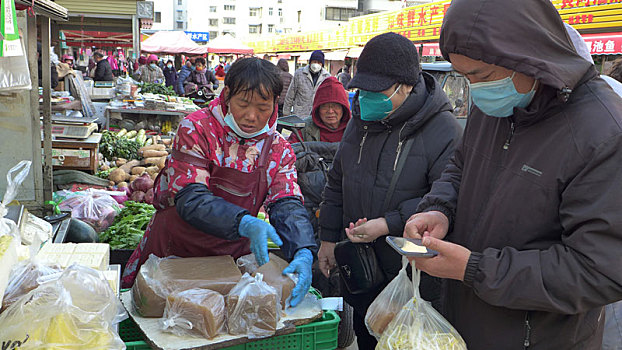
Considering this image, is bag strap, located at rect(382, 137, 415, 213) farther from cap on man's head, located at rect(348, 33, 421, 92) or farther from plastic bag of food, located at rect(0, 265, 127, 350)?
plastic bag of food, located at rect(0, 265, 127, 350)

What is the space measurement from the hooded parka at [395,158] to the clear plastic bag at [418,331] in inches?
28.8

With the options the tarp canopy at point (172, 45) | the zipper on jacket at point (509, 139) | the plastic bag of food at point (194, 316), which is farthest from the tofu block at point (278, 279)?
the tarp canopy at point (172, 45)

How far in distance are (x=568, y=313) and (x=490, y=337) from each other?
12.0 inches

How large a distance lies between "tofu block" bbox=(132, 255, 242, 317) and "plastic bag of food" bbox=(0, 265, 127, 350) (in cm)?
28

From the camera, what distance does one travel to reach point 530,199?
157cm

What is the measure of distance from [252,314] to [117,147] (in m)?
6.86

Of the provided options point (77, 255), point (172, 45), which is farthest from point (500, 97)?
point (172, 45)

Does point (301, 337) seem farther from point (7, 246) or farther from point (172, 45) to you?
point (172, 45)

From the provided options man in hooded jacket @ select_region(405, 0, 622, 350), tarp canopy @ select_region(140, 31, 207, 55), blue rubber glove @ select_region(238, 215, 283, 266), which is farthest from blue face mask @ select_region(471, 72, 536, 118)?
tarp canopy @ select_region(140, 31, 207, 55)

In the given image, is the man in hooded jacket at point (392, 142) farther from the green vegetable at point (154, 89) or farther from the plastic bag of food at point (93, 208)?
the green vegetable at point (154, 89)

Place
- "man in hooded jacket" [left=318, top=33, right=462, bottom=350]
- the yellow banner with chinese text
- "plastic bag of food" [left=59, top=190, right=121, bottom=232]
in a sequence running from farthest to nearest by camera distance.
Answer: the yellow banner with chinese text → "plastic bag of food" [left=59, top=190, right=121, bottom=232] → "man in hooded jacket" [left=318, top=33, right=462, bottom=350]

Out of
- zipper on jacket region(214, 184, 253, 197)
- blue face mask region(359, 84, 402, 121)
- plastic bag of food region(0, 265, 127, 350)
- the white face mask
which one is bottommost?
plastic bag of food region(0, 265, 127, 350)

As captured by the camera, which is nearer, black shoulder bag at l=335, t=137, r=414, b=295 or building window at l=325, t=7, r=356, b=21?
black shoulder bag at l=335, t=137, r=414, b=295

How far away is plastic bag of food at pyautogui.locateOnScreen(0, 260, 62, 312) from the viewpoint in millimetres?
1689
